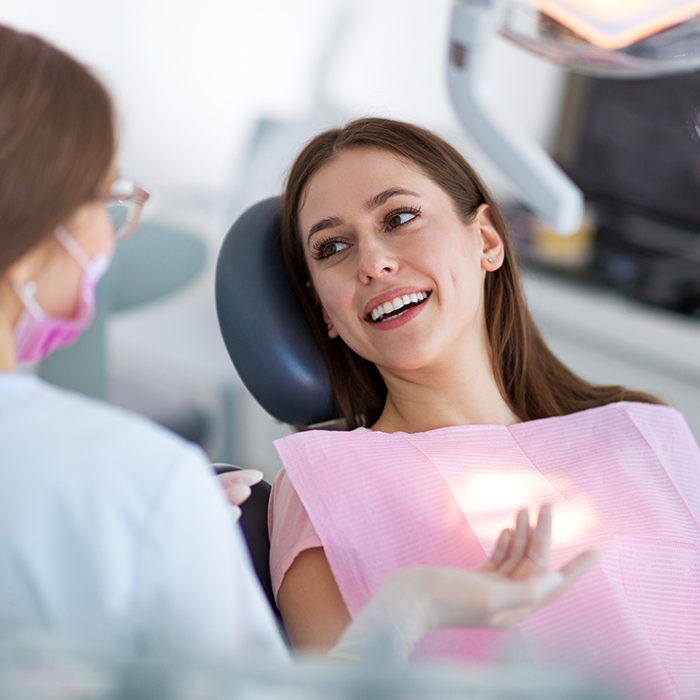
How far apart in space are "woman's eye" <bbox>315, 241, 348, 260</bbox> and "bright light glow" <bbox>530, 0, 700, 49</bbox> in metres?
0.47

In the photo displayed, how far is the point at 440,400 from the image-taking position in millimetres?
1278

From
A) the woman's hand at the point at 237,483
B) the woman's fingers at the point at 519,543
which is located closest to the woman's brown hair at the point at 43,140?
the woman's hand at the point at 237,483

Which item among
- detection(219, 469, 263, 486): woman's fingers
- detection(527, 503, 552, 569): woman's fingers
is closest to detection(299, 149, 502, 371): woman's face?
detection(219, 469, 263, 486): woman's fingers

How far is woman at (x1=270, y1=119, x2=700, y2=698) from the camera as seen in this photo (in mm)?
996

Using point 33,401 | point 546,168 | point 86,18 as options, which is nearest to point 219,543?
point 33,401

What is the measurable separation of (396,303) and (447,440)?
0.22 metres

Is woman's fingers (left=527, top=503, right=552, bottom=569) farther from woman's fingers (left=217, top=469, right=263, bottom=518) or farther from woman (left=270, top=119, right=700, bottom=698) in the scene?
woman's fingers (left=217, top=469, right=263, bottom=518)

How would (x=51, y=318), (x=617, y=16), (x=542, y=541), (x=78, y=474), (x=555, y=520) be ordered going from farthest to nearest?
(x=555, y=520), (x=617, y=16), (x=542, y=541), (x=51, y=318), (x=78, y=474)

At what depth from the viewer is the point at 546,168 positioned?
1.07 m

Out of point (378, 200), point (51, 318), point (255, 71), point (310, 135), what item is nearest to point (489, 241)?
point (378, 200)

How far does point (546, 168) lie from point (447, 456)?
1.41 ft

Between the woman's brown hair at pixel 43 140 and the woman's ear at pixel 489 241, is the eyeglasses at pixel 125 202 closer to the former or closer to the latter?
the woman's brown hair at pixel 43 140

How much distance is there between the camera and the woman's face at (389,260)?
1182 millimetres

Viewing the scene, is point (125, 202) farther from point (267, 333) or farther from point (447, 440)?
point (447, 440)
